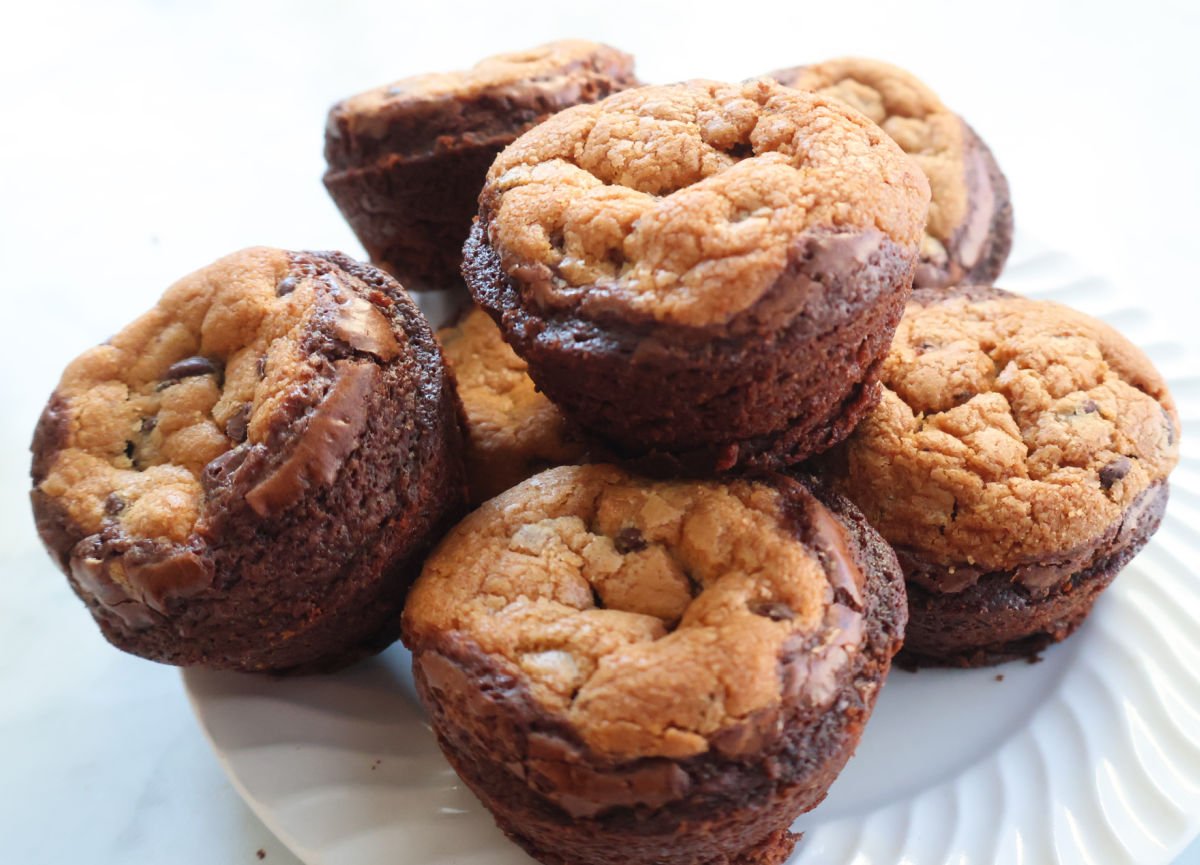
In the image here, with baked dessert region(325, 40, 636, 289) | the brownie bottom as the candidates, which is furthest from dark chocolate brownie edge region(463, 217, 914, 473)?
baked dessert region(325, 40, 636, 289)

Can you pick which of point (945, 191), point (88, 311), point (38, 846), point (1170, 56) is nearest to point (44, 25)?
point (88, 311)

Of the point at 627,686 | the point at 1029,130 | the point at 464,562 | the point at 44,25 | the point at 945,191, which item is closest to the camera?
the point at 627,686

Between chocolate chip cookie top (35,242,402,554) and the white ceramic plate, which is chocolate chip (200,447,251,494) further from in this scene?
the white ceramic plate

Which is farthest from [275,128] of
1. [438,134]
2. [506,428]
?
[506,428]

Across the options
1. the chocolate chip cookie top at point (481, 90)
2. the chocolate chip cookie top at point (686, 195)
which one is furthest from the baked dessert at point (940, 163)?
the chocolate chip cookie top at point (686, 195)

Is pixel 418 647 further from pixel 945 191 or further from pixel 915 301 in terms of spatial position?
pixel 945 191

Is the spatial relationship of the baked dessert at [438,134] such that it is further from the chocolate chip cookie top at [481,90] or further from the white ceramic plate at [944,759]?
the white ceramic plate at [944,759]
